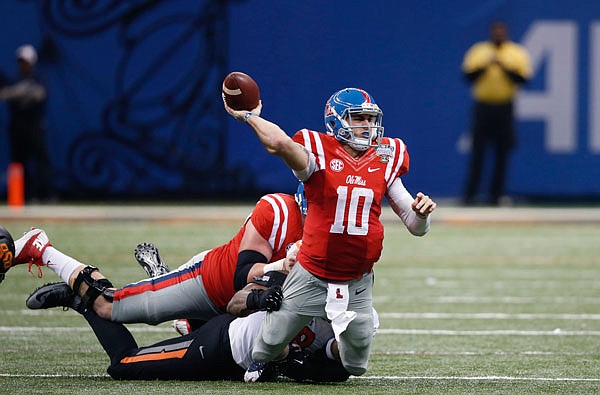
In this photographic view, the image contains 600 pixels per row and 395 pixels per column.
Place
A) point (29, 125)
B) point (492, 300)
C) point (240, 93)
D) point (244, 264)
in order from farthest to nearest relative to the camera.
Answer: point (29, 125), point (492, 300), point (244, 264), point (240, 93)

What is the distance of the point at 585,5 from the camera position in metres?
14.7

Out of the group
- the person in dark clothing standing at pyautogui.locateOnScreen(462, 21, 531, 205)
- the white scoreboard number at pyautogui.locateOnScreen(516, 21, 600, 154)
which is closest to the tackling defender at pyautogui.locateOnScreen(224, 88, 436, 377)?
the person in dark clothing standing at pyautogui.locateOnScreen(462, 21, 531, 205)

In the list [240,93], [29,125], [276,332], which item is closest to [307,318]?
[276,332]

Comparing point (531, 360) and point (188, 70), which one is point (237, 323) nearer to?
point (531, 360)

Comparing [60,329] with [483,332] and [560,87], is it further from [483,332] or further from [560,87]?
[560,87]

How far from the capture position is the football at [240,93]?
4.84m

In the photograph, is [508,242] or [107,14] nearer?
[508,242]

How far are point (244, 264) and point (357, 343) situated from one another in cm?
62

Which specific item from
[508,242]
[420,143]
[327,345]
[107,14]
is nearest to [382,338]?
[327,345]

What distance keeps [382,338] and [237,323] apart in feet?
5.24

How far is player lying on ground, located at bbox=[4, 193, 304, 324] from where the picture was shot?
5262 millimetres

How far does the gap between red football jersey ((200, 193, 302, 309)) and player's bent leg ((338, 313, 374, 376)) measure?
1.87ft

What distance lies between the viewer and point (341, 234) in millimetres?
4914

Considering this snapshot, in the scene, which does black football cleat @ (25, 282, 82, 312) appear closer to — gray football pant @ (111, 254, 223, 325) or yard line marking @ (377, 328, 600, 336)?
gray football pant @ (111, 254, 223, 325)
